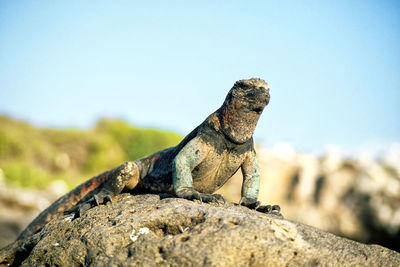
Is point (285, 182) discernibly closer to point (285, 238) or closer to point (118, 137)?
point (118, 137)

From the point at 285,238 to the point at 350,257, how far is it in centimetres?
61

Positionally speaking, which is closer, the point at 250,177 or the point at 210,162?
the point at 210,162

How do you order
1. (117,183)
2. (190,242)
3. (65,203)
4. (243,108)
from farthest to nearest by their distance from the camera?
(65,203) < (117,183) < (243,108) < (190,242)

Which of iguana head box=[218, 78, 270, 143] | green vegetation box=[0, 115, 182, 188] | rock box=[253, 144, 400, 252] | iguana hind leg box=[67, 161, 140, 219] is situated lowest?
rock box=[253, 144, 400, 252]

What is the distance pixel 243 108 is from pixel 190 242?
206 cm

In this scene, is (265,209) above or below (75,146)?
above

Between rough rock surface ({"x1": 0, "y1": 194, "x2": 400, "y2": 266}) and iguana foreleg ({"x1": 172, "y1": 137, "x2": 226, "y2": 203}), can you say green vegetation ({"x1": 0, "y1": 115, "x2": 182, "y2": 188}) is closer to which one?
iguana foreleg ({"x1": 172, "y1": 137, "x2": 226, "y2": 203})

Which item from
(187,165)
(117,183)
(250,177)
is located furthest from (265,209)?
(117,183)

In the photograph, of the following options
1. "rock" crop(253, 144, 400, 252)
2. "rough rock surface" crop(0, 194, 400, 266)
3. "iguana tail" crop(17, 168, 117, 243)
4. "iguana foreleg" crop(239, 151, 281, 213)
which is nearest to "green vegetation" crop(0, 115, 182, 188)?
"rock" crop(253, 144, 400, 252)

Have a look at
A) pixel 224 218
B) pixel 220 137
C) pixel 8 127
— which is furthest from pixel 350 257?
pixel 8 127

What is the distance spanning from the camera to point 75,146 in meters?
28.2

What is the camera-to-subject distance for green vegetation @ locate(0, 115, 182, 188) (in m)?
24.9

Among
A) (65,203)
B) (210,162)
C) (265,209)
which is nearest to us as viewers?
(265,209)

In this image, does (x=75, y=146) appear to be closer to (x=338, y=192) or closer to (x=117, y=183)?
(x=338, y=192)
